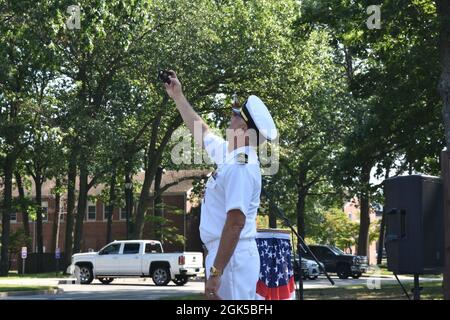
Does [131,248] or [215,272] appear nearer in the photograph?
[215,272]

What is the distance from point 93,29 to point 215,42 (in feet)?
58.3

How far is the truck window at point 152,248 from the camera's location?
29.8m

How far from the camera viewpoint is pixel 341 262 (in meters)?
37.3

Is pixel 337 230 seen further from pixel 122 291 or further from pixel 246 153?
pixel 246 153

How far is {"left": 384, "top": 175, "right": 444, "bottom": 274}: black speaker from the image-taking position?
679cm

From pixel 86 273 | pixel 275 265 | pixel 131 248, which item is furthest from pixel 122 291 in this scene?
pixel 275 265

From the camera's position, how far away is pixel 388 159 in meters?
25.8

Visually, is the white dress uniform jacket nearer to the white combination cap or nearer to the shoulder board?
the shoulder board

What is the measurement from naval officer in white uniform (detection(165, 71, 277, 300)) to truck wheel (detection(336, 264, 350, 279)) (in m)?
33.8

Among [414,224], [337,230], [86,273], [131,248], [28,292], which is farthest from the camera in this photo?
[337,230]

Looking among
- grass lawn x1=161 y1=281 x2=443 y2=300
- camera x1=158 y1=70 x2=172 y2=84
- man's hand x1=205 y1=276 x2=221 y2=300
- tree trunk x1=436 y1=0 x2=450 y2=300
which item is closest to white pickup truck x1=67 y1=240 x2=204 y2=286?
grass lawn x1=161 y1=281 x2=443 y2=300

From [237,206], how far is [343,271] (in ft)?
113
